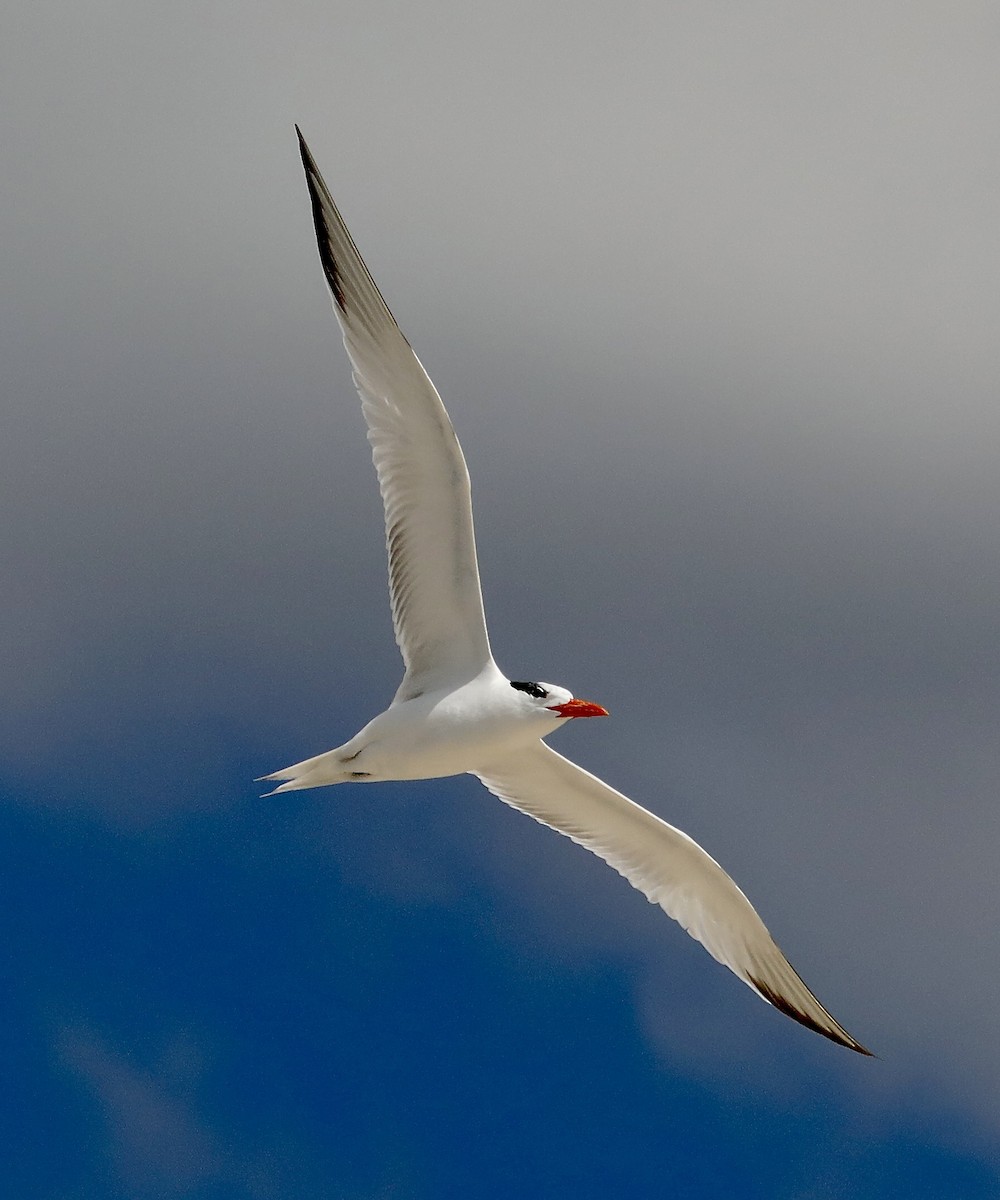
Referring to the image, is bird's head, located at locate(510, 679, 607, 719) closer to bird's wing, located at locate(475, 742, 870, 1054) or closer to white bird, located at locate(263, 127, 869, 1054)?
white bird, located at locate(263, 127, 869, 1054)

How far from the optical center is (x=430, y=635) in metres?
12.4

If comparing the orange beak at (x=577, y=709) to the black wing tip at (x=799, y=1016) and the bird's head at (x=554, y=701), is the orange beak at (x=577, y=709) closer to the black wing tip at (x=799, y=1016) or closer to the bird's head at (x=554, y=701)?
the bird's head at (x=554, y=701)

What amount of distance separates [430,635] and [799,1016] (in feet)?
16.7

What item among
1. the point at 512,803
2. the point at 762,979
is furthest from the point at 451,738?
the point at 762,979

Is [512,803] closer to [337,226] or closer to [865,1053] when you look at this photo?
[865,1053]

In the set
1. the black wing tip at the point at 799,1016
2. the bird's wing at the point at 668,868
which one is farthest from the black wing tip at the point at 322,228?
the black wing tip at the point at 799,1016

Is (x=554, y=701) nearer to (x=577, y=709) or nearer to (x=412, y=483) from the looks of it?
(x=577, y=709)

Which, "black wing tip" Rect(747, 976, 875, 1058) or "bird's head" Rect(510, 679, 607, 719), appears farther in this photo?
"black wing tip" Rect(747, 976, 875, 1058)

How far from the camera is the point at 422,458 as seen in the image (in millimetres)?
11648

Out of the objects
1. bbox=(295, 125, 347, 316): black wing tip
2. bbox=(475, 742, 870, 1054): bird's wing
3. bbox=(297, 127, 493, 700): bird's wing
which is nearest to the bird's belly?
bbox=(297, 127, 493, 700): bird's wing

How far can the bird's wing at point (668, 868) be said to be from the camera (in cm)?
1370

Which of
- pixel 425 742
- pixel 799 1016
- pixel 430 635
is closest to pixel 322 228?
pixel 430 635

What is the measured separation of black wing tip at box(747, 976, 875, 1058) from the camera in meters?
13.8

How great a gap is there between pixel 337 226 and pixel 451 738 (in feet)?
12.9
